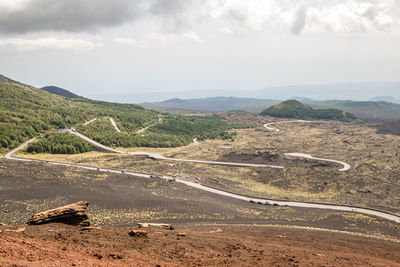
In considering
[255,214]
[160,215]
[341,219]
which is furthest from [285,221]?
[160,215]

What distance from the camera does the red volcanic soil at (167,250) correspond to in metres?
15.1

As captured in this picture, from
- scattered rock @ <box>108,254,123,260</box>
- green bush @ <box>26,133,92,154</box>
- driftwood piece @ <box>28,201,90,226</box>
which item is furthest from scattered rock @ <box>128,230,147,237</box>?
green bush @ <box>26,133,92,154</box>

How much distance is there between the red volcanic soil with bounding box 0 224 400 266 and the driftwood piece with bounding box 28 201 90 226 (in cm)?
108

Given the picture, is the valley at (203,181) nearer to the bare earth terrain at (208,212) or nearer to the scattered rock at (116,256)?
the bare earth terrain at (208,212)

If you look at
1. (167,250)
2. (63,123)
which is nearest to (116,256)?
(167,250)

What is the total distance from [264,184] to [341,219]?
23110 millimetres

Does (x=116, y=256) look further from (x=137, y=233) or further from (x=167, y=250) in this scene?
(x=137, y=233)

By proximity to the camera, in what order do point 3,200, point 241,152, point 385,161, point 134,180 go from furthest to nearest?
point 241,152
point 385,161
point 134,180
point 3,200

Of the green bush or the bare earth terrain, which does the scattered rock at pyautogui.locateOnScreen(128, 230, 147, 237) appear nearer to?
the bare earth terrain

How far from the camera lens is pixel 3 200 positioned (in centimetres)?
4031

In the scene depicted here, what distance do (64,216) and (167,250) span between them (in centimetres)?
1129

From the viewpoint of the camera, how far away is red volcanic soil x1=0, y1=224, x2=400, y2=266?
49.6 feet

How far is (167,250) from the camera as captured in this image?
1936cm

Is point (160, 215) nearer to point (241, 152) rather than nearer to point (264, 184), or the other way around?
point (264, 184)
